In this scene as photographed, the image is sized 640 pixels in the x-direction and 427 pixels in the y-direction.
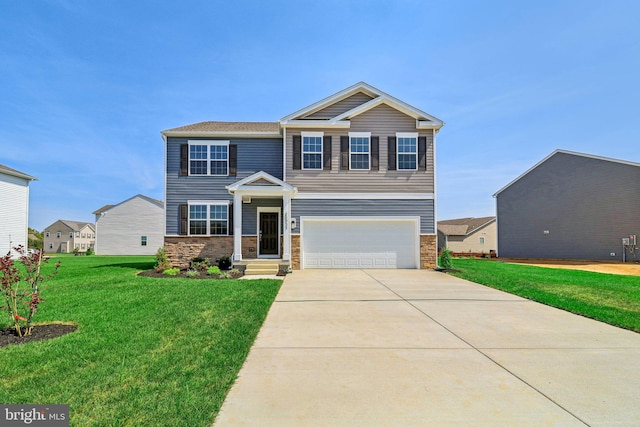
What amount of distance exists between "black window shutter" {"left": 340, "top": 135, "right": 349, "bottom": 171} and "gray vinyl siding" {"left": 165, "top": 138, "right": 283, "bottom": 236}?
9.85 feet

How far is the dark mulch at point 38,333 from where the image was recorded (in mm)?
4980

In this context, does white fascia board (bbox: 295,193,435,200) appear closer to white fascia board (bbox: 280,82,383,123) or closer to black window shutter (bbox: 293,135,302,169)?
black window shutter (bbox: 293,135,302,169)

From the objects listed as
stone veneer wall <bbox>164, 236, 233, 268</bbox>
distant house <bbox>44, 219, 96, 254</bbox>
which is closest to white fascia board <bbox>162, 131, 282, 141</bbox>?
stone veneer wall <bbox>164, 236, 233, 268</bbox>

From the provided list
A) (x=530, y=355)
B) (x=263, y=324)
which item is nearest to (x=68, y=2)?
(x=263, y=324)

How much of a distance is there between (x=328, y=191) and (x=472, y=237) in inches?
1185

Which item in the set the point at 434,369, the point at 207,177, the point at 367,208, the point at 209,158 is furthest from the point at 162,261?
the point at 434,369

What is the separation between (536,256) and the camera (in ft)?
82.3

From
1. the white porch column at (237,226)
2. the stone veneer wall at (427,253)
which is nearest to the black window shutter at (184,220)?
the white porch column at (237,226)

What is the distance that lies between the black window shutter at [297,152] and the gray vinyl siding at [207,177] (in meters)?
1.29

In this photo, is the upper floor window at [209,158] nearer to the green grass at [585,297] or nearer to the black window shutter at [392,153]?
the black window shutter at [392,153]

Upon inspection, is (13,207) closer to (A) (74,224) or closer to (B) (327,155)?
(B) (327,155)

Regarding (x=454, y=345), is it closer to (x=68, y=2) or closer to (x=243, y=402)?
(x=243, y=402)

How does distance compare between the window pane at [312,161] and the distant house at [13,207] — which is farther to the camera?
the distant house at [13,207]

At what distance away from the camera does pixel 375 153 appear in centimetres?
1455
